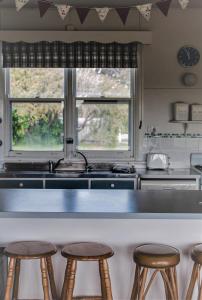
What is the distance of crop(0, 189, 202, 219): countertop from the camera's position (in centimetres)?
234

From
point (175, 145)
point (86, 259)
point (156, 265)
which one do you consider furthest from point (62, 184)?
point (156, 265)

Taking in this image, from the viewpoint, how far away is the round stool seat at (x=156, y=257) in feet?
7.14

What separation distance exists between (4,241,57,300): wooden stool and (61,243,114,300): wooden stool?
0.10 m

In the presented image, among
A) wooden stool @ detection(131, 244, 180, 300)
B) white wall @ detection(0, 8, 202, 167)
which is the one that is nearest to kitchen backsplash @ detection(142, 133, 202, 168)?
white wall @ detection(0, 8, 202, 167)

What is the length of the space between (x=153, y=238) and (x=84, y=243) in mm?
434

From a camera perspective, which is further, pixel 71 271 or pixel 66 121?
pixel 66 121

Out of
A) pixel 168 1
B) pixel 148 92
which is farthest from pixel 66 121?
pixel 168 1

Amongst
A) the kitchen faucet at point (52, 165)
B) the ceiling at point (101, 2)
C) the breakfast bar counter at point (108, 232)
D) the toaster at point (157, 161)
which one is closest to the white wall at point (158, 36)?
the ceiling at point (101, 2)

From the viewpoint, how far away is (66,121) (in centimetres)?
469

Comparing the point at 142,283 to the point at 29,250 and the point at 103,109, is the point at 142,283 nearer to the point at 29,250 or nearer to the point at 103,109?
the point at 29,250

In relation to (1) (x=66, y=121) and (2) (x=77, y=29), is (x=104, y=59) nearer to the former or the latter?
(2) (x=77, y=29)

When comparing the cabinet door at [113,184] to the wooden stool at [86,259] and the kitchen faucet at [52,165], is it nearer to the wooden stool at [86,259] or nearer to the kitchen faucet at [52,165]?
the kitchen faucet at [52,165]

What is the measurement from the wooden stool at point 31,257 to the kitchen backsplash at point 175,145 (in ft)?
8.24

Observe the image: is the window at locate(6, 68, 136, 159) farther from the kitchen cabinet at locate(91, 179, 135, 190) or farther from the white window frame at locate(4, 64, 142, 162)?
the kitchen cabinet at locate(91, 179, 135, 190)
